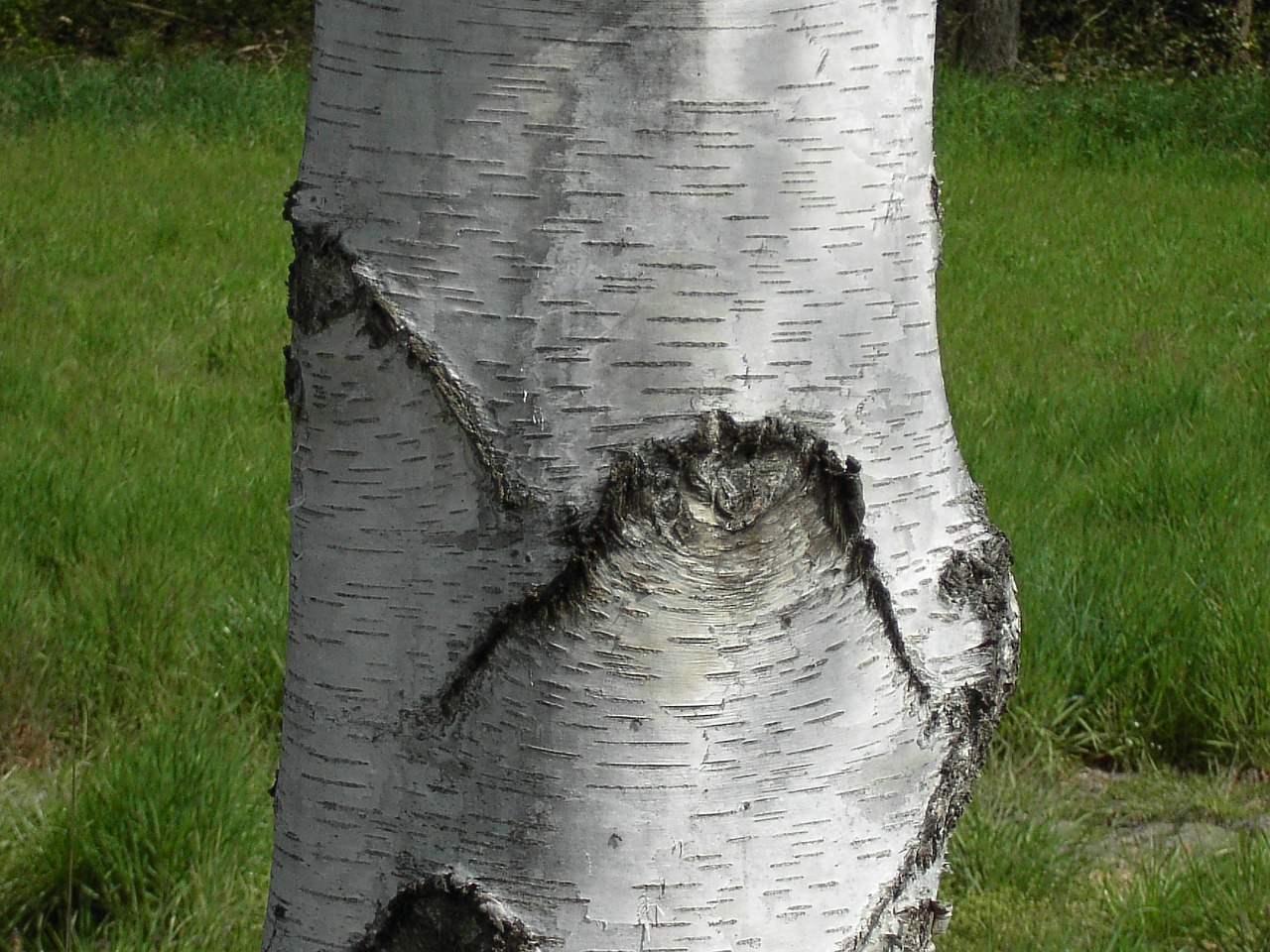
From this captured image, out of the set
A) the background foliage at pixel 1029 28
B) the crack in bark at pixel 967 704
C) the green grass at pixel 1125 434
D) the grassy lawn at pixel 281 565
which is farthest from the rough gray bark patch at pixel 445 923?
the background foliage at pixel 1029 28

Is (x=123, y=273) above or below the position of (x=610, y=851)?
below

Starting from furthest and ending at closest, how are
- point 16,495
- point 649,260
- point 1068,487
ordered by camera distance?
1. point 1068,487
2. point 16,495
3. point 649,260

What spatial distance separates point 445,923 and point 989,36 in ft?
41.1

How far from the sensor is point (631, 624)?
0.81m

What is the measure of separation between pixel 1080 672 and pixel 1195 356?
2140mm

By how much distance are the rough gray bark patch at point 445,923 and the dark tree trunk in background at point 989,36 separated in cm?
1215

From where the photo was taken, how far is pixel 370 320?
825 millimetres

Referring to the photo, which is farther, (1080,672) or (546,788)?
(1080,672)

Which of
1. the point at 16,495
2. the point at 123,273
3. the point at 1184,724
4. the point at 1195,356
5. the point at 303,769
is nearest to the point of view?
the point at 303,769

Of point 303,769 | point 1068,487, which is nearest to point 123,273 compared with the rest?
point 1068,487

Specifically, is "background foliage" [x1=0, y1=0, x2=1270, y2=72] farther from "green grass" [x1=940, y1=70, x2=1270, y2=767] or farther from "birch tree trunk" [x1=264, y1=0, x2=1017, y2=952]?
"birch tree trunk" [x1=264, y1=0, x2=1017, y2=952]

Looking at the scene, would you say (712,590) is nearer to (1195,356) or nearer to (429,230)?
(429,230)

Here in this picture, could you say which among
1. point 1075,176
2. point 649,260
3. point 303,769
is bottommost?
point 1075,176

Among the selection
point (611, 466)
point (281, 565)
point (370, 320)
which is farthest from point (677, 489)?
point (281, 565)
